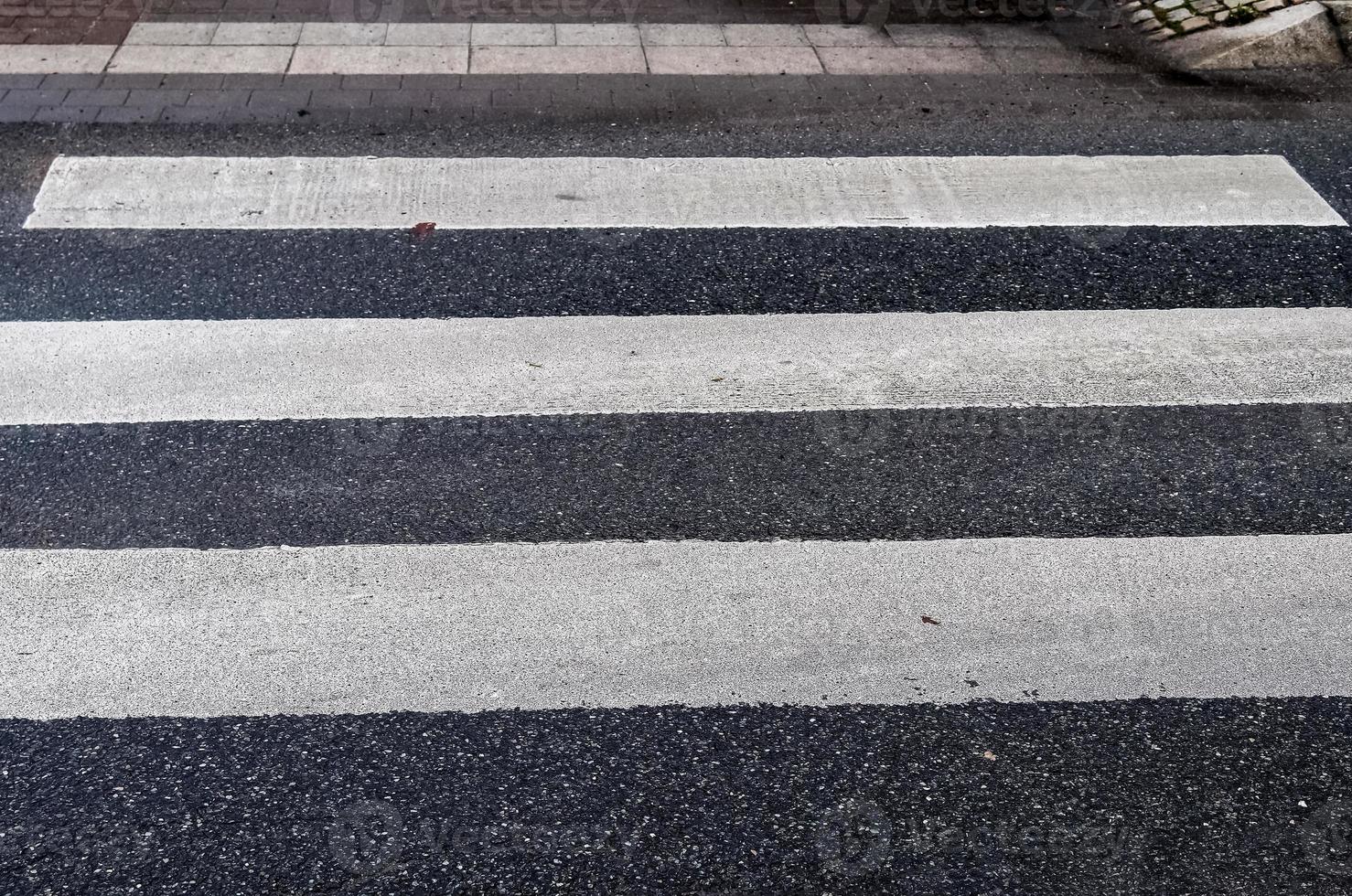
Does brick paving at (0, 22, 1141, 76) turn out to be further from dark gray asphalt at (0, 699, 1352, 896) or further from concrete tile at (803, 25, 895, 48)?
dark gray asphalt at (0, 699, 1352, 896)

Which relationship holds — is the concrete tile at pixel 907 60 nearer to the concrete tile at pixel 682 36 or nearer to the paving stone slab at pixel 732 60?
the paving stone slab at pixel 732 60

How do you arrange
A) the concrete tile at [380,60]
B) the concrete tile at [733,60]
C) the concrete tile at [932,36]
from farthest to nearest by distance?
the concrete tile at [932,36] < the concrete tile at [733,60] < the concrete tile at [380,60]

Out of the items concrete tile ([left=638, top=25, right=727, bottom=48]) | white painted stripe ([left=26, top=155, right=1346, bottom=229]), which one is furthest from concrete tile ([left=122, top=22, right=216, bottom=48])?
concrete tile ([left=638, top=25, right=727, bottom=48])

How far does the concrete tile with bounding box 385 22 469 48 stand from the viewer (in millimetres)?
7438

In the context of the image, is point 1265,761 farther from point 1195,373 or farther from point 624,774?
point 1195,373

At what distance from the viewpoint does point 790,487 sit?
4172 mm

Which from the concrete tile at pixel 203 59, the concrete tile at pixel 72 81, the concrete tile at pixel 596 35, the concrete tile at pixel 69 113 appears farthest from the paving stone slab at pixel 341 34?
the concrete tile at pixel 69 113

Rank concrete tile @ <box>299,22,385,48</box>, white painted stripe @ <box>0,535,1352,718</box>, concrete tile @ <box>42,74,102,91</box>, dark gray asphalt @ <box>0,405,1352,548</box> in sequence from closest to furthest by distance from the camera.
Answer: white painted stripe @ <box>0,535,1352,718</box>
dark gray asphalt @ <box>0,405,1352,548</box>
concrete tile @ <box>42,74,102,91</box>
concrete tile @ <box>299,22,385,48</box>

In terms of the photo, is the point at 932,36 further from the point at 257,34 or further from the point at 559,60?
the point at 257,34

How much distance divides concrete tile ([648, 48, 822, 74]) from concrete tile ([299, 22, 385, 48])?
4.81 feet

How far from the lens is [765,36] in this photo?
7645 mm

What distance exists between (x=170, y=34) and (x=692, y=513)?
16.0ft

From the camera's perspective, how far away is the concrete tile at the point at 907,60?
23.6 ft

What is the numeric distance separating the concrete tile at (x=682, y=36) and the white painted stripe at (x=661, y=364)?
2.98 m
